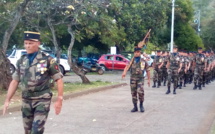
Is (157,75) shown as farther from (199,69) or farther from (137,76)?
(137,76)

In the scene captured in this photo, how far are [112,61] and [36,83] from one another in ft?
95.0

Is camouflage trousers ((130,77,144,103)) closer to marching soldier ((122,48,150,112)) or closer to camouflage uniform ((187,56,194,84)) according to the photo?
marching soldier ((122,48,150,112))

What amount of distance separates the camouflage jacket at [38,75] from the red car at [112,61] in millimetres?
28476

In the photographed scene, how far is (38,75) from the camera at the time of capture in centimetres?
662

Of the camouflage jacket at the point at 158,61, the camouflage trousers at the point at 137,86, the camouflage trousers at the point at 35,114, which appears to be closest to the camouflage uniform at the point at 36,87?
the camouflage trousers at the point at 35,114

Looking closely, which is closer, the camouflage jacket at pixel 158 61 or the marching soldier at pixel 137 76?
the marching soldier at pixel 137 76

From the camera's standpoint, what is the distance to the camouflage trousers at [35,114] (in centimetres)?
657

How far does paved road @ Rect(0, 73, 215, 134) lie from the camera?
9.92 metres

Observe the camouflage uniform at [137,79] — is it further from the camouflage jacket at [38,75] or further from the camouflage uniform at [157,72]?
the camouflage uniform at [157,72]

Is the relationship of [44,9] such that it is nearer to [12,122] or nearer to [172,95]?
[172,95]

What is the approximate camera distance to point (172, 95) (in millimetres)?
17891

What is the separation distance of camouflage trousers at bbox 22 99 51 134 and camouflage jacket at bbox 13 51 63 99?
9cm

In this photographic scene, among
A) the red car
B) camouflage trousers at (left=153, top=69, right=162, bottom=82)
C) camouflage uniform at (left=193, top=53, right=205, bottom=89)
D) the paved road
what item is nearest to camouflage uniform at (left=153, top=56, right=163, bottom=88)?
camouflage trousers at (left=153, top=69, right=162, bottom=82)

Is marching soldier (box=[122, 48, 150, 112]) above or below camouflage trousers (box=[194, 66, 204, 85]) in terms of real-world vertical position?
above
